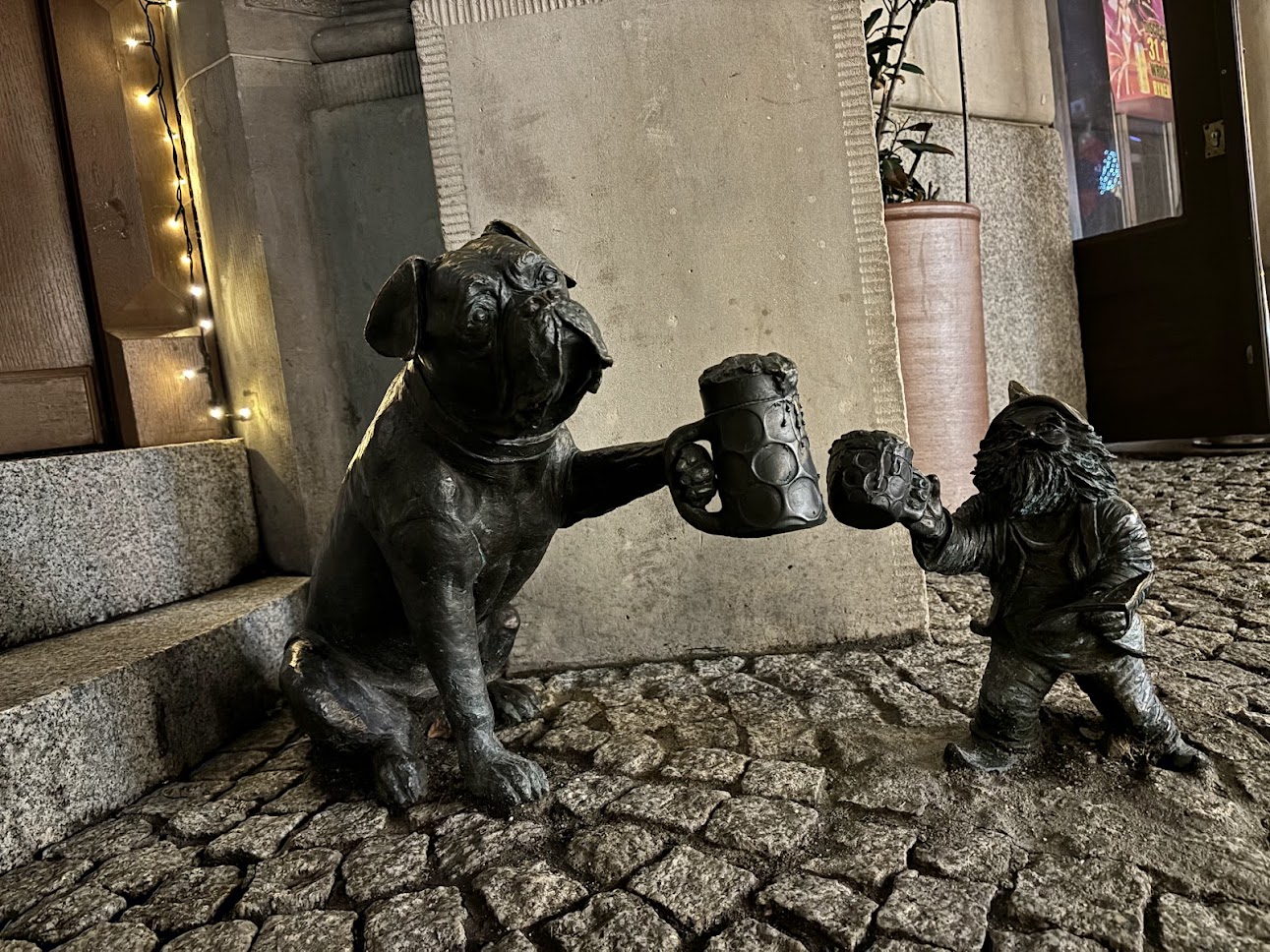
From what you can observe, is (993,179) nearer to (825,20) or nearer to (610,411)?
(825,20)

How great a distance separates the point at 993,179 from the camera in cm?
503

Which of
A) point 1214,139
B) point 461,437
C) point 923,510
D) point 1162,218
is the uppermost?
point 1214,139

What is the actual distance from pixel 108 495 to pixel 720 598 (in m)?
1.76

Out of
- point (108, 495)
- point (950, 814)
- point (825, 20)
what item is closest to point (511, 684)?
point (950, 814)

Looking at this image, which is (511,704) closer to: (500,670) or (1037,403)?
(500,670)

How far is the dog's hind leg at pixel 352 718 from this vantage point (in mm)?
1740

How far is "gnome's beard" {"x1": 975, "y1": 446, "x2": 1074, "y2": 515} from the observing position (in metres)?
1.40

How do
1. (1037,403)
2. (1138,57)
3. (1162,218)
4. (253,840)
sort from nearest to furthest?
(1037,403) → (253,840) → (1162,218) → (1138,57)

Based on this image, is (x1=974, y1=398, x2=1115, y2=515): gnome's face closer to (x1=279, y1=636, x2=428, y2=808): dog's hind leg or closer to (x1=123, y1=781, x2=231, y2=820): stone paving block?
(x1=279, y1=636, x2=428, y2=808): dog's hind leg

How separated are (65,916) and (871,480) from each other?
152 cm

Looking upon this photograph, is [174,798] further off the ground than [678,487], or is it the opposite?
[678,487]

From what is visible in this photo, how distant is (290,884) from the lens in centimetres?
149

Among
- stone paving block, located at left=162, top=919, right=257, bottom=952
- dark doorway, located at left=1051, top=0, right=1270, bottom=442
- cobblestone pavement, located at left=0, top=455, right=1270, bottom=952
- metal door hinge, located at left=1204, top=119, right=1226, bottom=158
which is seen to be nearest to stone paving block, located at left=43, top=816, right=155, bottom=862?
cobblestone pavement, located at left=0, top=455, right=1270, bottom=952

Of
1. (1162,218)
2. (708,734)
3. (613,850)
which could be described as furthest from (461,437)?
(1162,218)
